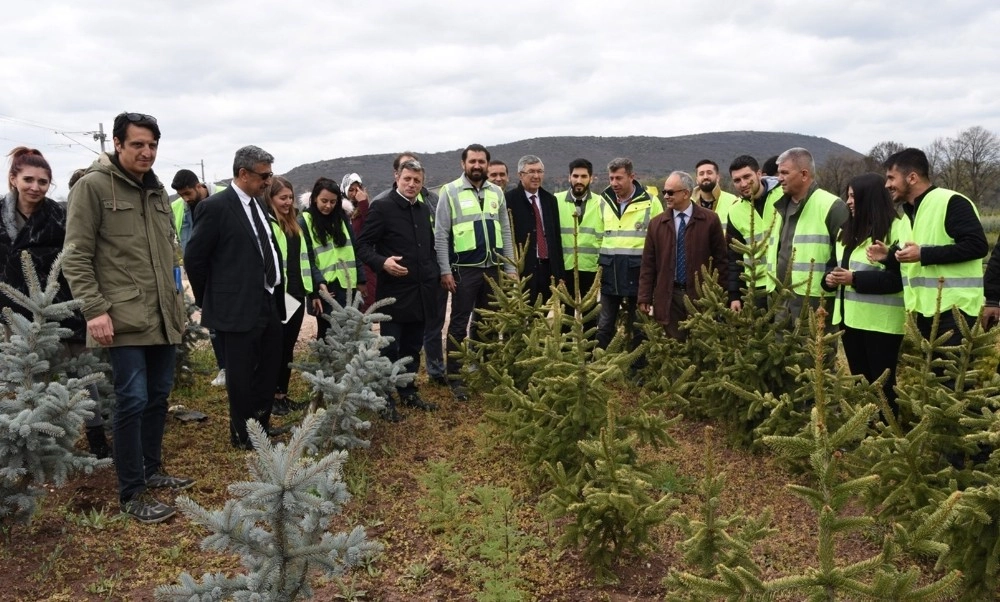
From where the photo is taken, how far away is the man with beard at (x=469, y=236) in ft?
20.6

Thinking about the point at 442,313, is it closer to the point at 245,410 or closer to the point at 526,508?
the point at 245,410

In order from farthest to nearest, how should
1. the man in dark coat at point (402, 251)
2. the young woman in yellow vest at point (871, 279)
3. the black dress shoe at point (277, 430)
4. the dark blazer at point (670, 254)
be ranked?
1. the dark blazer at point (670, 254)
2. the man in dark coat at point (402, 251)
3. the black dress shoe at point (277, 430)
4. the young woman in yellow vest at point (871, 279)

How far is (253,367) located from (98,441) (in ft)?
3.82

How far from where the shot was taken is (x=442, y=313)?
669 cm

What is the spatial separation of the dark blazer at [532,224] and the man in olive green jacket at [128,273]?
3.65m

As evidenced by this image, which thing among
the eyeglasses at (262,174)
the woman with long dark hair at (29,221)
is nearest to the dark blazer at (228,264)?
the eyeglasses at (262,174)

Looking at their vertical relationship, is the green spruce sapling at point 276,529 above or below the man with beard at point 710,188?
Result: below

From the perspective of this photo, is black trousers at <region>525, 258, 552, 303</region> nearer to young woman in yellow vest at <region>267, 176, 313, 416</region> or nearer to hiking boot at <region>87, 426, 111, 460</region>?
young woman in yellow vest at <region>267, 176, 313, 416</region>

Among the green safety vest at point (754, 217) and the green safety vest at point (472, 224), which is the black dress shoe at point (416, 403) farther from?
the green safety vest at point (754, 217)

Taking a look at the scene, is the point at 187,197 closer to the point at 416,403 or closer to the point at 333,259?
the point at 333,259

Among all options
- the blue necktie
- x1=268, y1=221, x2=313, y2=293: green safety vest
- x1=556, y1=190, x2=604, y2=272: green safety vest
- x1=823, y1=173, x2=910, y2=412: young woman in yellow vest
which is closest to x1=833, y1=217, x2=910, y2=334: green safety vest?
x1=823, y1=173, x2=910, y2=412: young woman in yellow vest

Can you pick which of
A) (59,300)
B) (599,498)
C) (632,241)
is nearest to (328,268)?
(59,300)

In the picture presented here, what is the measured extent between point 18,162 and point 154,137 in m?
1.09

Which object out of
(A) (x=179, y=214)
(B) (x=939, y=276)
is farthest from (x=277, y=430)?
(B) (x=939, y=276)
